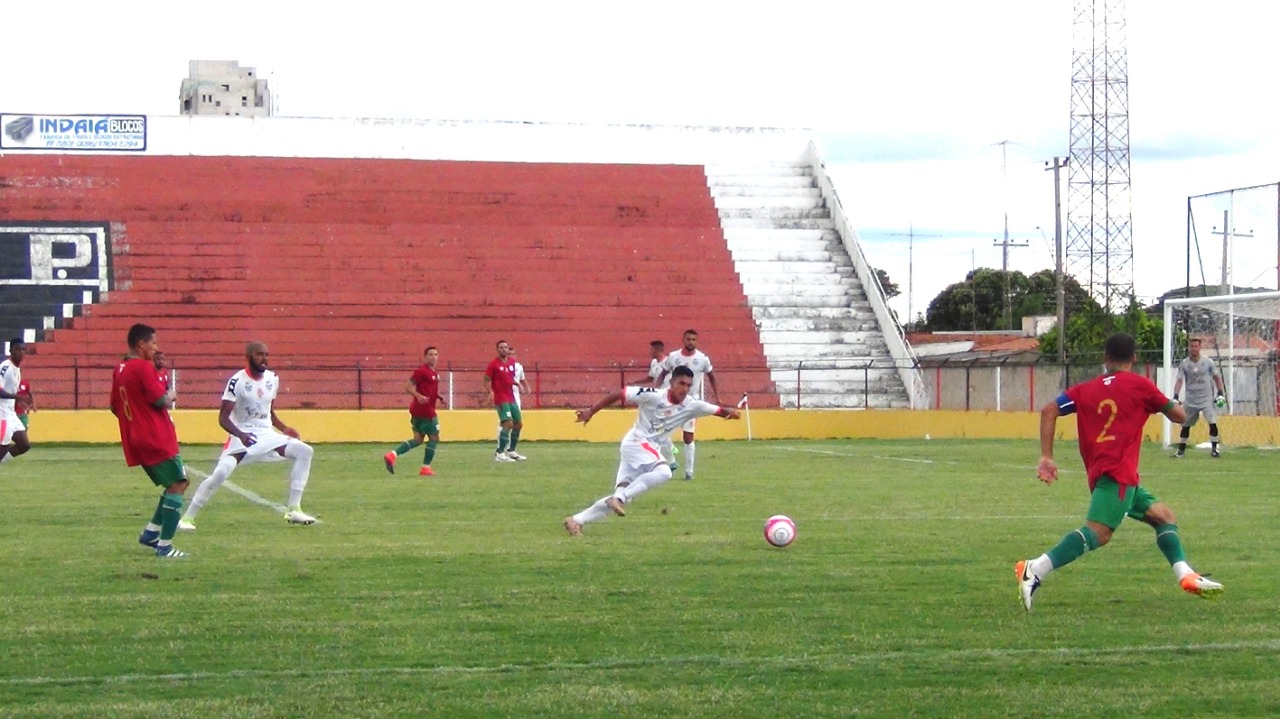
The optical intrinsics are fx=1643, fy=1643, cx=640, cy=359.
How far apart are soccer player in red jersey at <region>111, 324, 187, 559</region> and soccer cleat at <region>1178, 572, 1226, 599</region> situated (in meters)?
7.11

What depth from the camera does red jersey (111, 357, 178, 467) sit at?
1221 cm

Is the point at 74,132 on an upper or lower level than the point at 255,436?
upper

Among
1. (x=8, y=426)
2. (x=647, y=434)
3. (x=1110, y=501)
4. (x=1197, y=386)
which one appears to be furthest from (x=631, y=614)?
(x=1197, y=386)

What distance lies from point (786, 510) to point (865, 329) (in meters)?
27.3

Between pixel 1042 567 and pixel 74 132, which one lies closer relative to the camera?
pixel 1042 567

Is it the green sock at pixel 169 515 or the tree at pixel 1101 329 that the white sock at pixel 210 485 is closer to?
the green sock at pixel 169 515

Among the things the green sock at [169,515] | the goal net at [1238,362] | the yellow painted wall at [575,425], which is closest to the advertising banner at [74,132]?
the yellow painted wall at [575,425]

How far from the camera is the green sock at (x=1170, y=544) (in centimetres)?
995

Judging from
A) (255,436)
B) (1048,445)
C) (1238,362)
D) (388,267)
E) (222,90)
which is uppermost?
(222,90)

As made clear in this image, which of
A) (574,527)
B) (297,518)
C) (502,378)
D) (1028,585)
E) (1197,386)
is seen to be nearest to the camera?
(1028,585)

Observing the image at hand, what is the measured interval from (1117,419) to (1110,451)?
20 cm

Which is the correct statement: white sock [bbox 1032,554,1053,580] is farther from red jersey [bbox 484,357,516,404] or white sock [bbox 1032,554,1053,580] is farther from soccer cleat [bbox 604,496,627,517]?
red jersey [bbox 484,357,516,404]

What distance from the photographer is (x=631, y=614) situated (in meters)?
9.48

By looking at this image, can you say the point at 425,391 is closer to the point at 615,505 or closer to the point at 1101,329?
the point at 615,505
